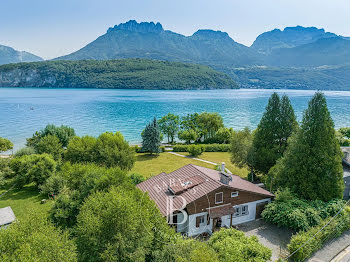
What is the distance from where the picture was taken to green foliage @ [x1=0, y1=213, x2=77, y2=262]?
35.8ft

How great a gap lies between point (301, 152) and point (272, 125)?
29.8 feet

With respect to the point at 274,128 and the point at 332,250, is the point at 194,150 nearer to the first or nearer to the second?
the point at 274,128

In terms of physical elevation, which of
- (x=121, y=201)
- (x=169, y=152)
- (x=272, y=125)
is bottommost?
(x=169, y=152)

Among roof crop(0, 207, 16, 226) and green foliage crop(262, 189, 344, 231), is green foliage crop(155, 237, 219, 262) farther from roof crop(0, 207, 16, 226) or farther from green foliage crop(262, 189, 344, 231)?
roof crop(0, 207, 16, 226)

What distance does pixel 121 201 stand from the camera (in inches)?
554

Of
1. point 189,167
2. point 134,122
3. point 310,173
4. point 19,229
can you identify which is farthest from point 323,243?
point 134,122

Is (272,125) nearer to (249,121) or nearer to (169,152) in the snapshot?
(169,152)

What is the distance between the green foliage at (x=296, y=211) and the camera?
19652 mm

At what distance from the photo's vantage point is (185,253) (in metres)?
13.5

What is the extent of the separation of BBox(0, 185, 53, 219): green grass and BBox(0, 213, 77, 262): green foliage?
12.3 metres

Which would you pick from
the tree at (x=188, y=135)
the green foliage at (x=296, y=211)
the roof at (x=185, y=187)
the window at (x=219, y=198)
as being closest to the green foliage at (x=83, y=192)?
the roof at (x=185, y=187)

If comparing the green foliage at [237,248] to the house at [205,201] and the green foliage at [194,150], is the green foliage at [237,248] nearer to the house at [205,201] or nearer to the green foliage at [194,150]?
the house at [205,201]

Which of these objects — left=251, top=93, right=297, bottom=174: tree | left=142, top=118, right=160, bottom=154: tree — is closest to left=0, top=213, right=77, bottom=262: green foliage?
left=251, top=93, right=297, bottom=174: tree

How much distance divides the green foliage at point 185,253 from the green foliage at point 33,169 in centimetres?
2267
